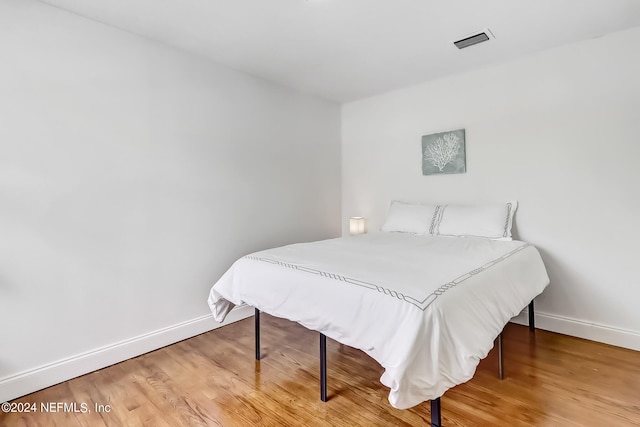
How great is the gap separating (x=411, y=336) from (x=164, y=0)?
2.34m

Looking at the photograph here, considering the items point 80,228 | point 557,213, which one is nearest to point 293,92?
point 80,228

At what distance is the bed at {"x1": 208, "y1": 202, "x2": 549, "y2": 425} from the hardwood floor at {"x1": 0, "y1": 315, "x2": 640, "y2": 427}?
1.26ft

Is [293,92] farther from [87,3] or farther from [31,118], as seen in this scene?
[31,118]

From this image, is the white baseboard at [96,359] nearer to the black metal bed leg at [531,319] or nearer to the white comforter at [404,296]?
the white comforter at [404,296]

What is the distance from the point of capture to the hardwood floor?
160 cm

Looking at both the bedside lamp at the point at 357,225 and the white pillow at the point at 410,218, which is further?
the bedside lamp at the point at 357,225

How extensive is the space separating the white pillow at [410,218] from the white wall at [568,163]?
29 centimetres

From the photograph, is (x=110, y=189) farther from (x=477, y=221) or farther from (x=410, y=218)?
(x=477, y=221)

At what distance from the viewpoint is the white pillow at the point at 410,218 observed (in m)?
3.10

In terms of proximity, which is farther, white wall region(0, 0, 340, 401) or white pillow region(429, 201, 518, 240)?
white pillow region(429, 201, 518, 240)

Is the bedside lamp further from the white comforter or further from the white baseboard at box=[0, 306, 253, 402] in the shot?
the white baseboard at box=[0, 306, 253, 402]

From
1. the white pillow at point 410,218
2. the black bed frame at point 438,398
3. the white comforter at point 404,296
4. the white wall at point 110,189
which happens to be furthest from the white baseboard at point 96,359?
the white pillow at point 410,218

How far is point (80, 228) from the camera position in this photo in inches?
81.7

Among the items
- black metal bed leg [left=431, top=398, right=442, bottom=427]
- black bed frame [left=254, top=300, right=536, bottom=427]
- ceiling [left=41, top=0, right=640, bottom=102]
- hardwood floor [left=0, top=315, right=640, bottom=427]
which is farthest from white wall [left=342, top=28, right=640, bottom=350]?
black metal bed leg [left=431, top=398, right=442, bottom=427]
